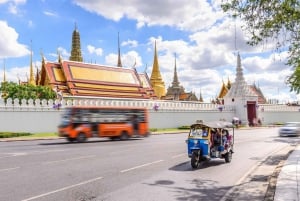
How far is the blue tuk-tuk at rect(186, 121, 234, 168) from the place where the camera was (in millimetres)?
13562

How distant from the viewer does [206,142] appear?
13.7 meters

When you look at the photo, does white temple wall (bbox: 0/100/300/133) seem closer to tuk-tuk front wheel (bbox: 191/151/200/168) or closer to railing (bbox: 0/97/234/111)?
railing (bbox: 0/97/234/111)

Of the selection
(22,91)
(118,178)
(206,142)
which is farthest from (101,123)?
(22,91)

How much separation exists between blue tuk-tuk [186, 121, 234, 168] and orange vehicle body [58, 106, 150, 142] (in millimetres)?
14723

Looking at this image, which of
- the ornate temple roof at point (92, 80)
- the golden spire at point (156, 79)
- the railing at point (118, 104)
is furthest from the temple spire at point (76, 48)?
the railing at point (118, 104)

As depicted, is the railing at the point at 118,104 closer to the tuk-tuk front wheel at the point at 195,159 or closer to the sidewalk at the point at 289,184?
the tuk-tuk front wheel at the point at 195,159

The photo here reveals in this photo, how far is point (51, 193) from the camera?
28.3ft

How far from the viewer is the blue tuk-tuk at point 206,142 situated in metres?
13.6

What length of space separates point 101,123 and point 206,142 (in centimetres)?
1651

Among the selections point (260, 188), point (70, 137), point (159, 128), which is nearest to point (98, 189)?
point (260, 188)

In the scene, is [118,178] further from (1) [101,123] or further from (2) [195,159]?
(1) [101,123]

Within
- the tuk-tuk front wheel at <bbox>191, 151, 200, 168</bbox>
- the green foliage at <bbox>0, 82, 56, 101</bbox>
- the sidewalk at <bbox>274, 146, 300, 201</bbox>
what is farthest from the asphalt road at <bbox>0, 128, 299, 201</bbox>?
the green foliage at <bbox>0, 82, 56, 101</bbox>

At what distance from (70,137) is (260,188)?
63.1ft

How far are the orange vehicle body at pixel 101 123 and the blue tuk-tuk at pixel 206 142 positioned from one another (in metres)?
14.7
